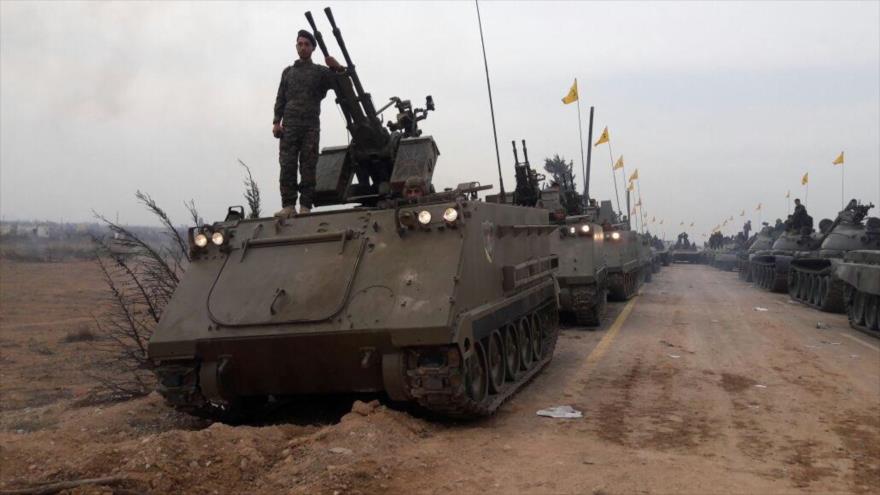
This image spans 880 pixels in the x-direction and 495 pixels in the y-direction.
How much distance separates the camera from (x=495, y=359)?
25.0ft

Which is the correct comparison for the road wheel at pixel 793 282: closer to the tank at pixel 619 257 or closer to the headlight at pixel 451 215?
the tank at pixel 619 257

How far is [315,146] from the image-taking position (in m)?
8.02

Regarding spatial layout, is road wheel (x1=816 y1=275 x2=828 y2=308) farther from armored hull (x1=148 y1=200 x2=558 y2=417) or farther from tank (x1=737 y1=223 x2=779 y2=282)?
armored hull (x1=148 y1=200 x2=558 y2=417)

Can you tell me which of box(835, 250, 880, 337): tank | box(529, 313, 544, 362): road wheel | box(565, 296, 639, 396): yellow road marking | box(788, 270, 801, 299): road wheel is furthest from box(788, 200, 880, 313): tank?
box(529, 313, 544, 362): road wheel

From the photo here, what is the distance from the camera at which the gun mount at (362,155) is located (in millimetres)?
7961

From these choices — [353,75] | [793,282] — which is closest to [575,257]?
[353,75]

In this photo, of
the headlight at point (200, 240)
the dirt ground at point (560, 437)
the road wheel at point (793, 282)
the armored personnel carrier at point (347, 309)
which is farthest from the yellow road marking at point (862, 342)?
the headlight at point (200, 240)

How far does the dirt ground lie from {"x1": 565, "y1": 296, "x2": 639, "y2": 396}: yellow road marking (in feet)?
0.23

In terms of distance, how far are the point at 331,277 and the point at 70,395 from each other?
6.96 meters

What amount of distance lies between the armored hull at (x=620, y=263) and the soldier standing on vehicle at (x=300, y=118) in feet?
35.2

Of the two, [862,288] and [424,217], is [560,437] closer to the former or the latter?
[424,217]

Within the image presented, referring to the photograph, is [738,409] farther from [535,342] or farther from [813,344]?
[813,344]

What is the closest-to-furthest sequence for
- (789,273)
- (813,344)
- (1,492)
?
1. (1,492)
2. (813,344)
3. (789,273)

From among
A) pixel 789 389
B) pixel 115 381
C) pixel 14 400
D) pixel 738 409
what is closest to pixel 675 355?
pixel 789 389
